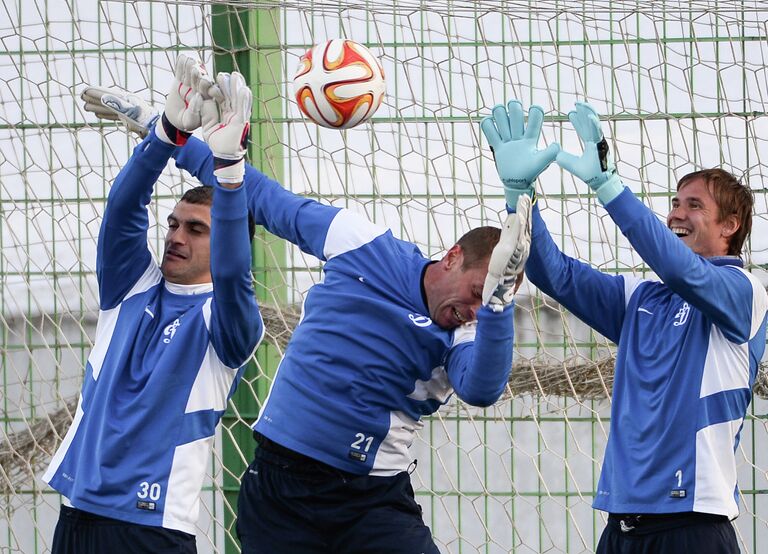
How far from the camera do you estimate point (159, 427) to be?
388 cm

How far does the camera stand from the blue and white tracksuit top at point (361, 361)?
380 cm

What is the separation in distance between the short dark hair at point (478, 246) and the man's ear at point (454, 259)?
0.01 metres

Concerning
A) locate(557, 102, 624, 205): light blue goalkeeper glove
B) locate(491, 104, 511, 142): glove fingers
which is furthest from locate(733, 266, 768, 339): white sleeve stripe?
locate(491, 104, 511, 142): glove fingers

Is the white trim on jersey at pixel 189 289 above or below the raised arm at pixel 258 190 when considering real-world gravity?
below

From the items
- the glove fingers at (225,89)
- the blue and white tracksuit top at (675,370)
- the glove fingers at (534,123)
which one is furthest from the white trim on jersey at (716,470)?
the glove fingers at (225,89)

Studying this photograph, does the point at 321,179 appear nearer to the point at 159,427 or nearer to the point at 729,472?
the point at 159,427

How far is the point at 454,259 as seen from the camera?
3799 millimetres

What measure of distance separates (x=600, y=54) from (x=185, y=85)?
7.44 ft

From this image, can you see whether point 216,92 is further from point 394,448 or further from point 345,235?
point 394,448

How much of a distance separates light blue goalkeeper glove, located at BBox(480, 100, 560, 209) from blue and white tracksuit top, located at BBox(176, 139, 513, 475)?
1.30 ft

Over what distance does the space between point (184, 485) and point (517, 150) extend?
1.35 m

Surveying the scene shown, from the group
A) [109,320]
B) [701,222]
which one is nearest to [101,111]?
[109,320]

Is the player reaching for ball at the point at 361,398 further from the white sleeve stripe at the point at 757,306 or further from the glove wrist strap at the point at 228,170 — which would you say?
the white sleeve stripe at the point at 757,306

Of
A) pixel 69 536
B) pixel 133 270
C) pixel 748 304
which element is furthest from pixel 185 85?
pixel 748 304
